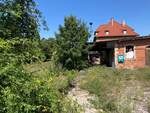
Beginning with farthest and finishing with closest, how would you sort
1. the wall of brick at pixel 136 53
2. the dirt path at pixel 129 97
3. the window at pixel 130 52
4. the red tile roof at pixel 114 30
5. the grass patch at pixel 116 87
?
the red tile roof at pixel 114 30 → the window at pixel 130 52 → the wall of brick at pixel 136 53 → the dirt path at pixel 129 97 → the grass patch at pixel 116 87

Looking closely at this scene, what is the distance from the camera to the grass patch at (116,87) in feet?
43.5

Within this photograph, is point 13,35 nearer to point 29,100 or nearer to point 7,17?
point 7,17

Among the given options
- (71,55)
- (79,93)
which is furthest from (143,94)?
(71,55)

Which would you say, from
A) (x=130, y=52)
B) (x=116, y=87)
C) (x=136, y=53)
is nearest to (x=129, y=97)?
(x=116, y=87)

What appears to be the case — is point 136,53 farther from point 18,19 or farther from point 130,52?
point 18,19

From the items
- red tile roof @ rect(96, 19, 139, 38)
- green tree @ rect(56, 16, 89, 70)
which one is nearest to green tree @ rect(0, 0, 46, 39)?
green tree @ rect(56, 16, 89, 70)

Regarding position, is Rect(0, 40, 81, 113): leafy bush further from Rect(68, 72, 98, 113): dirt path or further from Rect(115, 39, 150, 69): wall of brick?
Rect(115, 39, 150, 69): wall of brick

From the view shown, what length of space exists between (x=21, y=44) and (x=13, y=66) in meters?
1.18

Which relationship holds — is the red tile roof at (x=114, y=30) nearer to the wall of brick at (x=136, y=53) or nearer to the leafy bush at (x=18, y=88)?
the wall of brick at (x=136, y=53)

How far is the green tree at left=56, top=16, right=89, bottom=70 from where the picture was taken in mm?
30141

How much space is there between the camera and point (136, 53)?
29.0 metres

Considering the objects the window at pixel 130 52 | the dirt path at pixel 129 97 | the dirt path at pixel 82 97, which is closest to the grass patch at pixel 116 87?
the dirt path at pixel 129 97

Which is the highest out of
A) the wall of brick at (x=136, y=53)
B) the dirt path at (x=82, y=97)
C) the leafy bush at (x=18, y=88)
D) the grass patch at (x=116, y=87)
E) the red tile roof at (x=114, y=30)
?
the red tile roof at (x=114, y=30)

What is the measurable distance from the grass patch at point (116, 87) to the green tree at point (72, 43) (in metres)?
6.49
